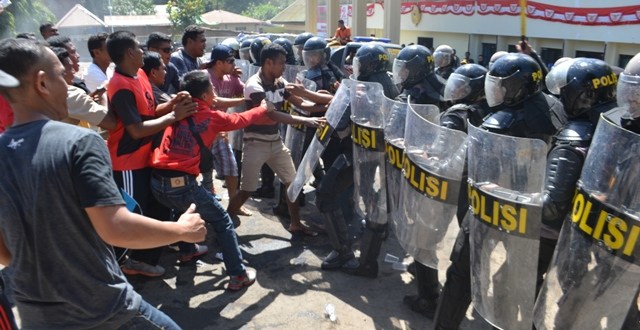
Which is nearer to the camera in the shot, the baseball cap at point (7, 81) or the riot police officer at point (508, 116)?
the baseball cap at point (7, 81)

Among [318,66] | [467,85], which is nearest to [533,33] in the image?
[318,66]

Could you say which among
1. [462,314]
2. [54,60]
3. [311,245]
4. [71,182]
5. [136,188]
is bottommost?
[311,245]

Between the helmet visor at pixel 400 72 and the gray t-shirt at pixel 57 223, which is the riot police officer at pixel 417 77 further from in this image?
the gray t-shirt at pixel 57 223

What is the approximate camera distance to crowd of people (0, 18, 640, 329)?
5.70 ft

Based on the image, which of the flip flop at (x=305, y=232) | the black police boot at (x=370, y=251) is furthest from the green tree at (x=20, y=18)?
the black police boot at (x=370, y=251)

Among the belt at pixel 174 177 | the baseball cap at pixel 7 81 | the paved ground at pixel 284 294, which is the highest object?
the baseball cap at pixel 7 81

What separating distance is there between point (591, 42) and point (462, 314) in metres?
13.8

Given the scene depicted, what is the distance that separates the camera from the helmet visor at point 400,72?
4055mm

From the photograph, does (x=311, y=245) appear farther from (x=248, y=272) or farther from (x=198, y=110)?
(x=198, y=110)

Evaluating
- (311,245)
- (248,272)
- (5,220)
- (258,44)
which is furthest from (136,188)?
(258,44)

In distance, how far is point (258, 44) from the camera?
7320 millimetres

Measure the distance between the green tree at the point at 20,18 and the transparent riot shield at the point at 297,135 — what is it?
78.1 ft

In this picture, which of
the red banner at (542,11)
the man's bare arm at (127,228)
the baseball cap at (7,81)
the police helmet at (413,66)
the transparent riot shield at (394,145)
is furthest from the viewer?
the red banner at (542,11)

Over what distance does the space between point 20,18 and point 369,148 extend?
29.9 m
